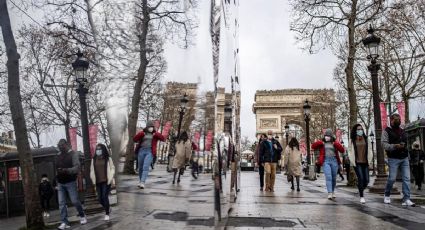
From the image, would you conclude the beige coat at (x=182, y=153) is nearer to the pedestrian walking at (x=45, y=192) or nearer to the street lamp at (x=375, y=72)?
the pedestrian walking at (x=45, y=192)

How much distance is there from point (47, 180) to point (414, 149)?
17936 mm

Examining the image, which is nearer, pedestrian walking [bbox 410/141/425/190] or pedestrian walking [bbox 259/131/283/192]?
pedestrian walking [bbox 259/131/283/192]

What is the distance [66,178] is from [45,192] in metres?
0.13

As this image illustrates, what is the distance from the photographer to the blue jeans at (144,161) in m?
0.99

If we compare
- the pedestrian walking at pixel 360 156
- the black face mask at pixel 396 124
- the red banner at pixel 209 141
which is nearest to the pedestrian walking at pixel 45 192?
the red banner at pixel 209 141

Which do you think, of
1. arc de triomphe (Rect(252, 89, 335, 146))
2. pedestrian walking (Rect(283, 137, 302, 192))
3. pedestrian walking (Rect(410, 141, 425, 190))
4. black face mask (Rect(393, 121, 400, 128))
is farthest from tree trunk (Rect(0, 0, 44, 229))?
arc de triomphe (Rect(252, 89, 335, 146))

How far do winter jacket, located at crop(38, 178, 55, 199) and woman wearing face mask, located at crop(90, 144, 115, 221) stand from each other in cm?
16

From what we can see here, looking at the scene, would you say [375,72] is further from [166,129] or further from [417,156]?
[166,129]

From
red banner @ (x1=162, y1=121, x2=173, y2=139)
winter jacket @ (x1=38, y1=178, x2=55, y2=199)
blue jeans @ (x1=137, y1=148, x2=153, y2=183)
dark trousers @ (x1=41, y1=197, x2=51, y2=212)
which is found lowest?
dark trousers @ (x1=41, y1=197, x2=51, y2=212)

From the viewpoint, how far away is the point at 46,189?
1.15 m

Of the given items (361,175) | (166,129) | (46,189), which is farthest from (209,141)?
(361,175)

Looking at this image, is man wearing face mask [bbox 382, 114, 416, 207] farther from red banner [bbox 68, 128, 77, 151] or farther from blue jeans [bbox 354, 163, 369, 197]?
red banner [bbox 68, 128, 77, 151]

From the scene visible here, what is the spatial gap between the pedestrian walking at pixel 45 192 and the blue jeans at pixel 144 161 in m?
0.21

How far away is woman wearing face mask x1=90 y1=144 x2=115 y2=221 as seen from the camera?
0.94m
